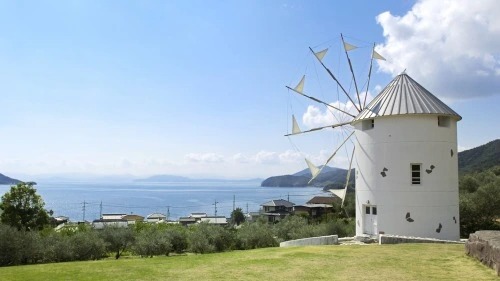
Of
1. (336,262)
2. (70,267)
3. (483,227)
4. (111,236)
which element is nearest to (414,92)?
(336,262)

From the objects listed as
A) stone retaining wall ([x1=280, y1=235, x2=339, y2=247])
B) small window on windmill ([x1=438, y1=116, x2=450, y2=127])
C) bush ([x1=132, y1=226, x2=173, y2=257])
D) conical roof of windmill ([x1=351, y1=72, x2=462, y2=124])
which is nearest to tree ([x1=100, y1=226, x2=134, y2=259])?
bush ([x1=132, y1=226, x2=173, y2=257])

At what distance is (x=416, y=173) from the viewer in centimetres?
2066

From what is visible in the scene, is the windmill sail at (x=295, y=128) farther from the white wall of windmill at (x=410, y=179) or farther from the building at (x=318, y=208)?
the building at (x=318, y=208)

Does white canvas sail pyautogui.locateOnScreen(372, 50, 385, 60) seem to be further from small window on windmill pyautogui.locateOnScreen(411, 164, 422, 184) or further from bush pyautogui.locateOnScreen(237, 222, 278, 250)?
bush pyautogui.locateOnScreen(237, 222, 278, 250)

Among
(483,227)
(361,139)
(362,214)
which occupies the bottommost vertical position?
(483,227)

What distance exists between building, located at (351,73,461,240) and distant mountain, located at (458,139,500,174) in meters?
85.0

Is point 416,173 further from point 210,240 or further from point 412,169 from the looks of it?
point 210,240

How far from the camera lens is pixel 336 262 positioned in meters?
13.7

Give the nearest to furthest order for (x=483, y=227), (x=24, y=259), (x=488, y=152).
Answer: (x=24, y=259) → (x=483, y=227) → (x=488, y=152)

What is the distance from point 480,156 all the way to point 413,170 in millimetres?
102561

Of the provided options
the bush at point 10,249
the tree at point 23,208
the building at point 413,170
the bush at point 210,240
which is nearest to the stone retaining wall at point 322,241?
the building at point 413,170

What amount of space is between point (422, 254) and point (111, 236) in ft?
65.5

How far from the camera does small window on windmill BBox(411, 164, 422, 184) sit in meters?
20.6

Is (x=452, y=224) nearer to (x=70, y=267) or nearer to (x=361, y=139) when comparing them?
(x=361, y=139)
